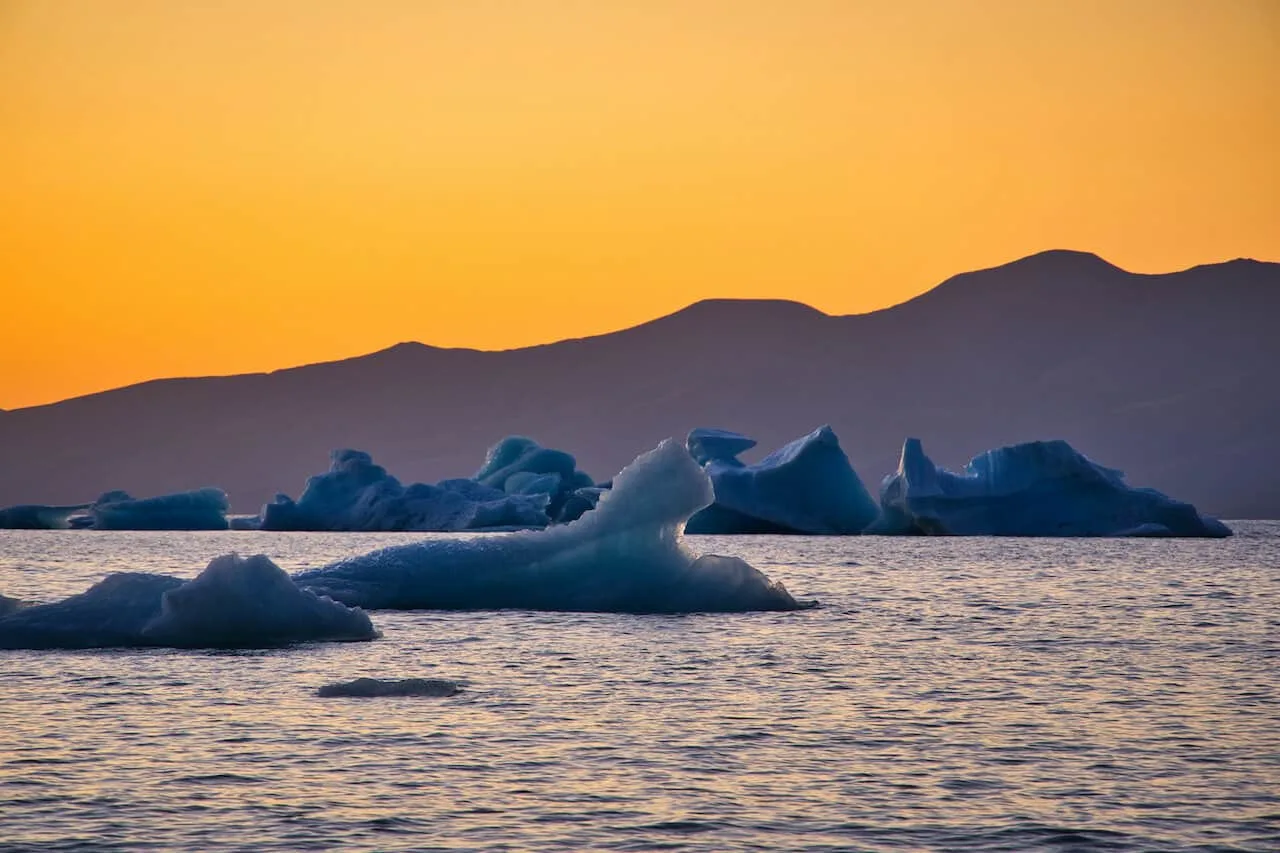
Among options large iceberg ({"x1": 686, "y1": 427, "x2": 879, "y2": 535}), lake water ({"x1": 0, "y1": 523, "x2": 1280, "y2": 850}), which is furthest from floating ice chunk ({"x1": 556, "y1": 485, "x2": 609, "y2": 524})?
lake water ({"x1": 0, "y1": 523, "x2": 1280, "y2": 850})

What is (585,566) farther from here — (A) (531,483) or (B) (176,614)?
(A) (531,483)

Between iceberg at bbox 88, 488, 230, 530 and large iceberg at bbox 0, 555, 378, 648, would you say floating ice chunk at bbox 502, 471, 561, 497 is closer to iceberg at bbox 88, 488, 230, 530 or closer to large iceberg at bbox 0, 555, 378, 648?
iceberg at bbox 88, 488, 230, 530

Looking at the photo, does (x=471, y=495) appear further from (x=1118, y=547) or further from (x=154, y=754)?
(x=154, y=754)

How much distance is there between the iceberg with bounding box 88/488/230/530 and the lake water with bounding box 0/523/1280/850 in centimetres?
5369

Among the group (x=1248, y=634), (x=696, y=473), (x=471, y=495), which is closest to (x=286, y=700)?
(x=696, y=473)

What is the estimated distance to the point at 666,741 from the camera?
14.1 m

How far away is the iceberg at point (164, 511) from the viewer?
75.5 metres

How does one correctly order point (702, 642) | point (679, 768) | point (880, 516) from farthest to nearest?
point (880, 516) → point (702, 642) → point (679, 768)

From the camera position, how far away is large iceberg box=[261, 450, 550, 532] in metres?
64.8

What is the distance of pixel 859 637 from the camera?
24562 mm

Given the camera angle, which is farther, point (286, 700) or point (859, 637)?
point (859, 637)

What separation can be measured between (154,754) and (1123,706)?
971 centimetres

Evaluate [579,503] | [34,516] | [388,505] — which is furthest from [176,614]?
[34,516]

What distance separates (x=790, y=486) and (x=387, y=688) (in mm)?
42966
